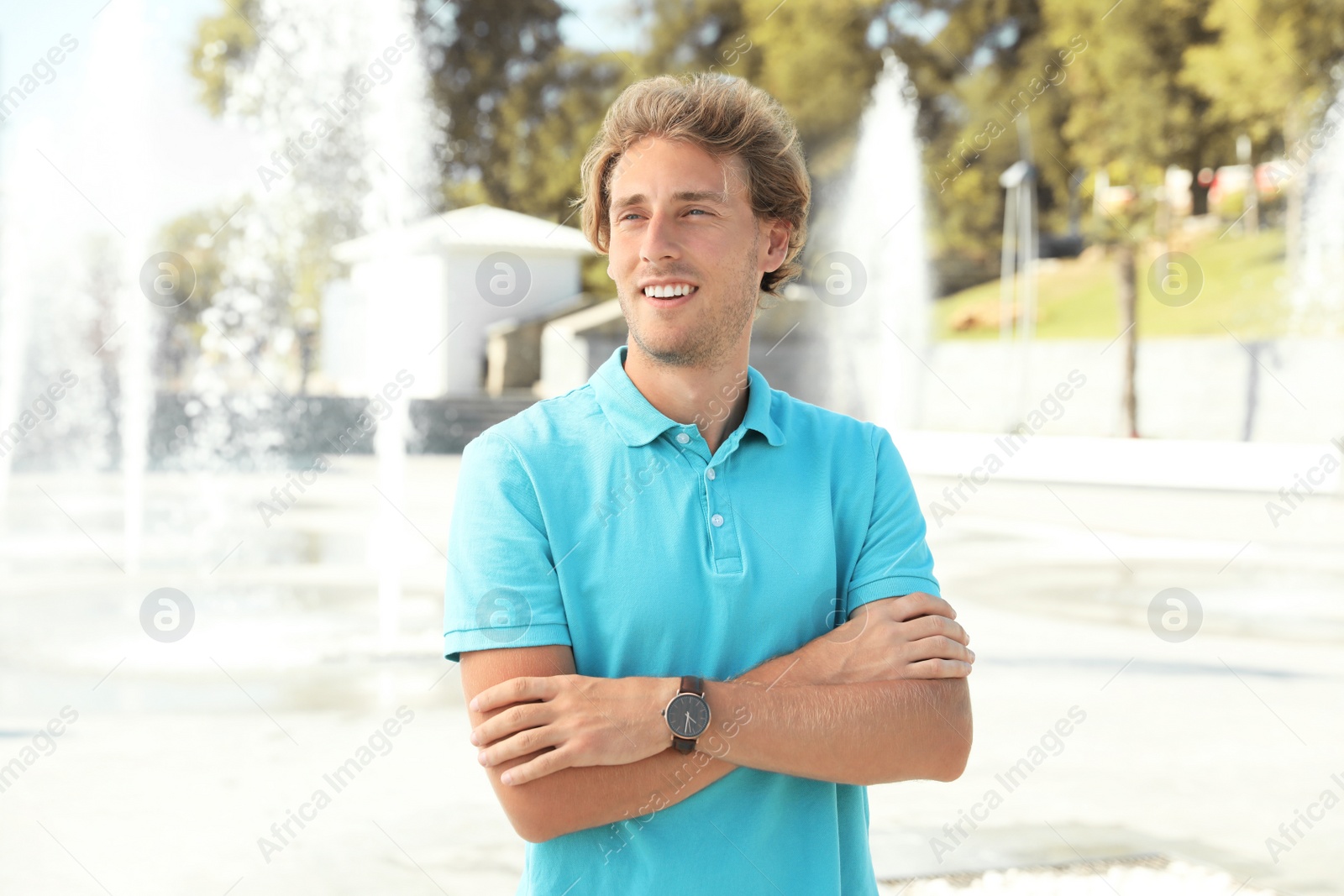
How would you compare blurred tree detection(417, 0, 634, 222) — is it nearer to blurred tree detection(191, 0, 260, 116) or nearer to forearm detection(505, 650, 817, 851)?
blurred tree detection(191, 0, 260, 116)

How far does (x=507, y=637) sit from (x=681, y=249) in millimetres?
724

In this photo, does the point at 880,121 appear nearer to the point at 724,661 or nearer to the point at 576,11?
the point at 576,11

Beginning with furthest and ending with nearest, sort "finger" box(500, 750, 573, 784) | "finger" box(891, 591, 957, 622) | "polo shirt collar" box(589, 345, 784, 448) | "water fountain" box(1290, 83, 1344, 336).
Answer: "water fountain" box(1290, 83, 1344, 336) → "finger" box(891, 591, 957, 622) → "polo shirt collar" box(589, 345, 784, 448) → "finger" box(500, 750, 573, 784)

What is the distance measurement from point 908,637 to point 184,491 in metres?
20.0

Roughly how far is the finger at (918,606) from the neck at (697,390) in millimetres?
432

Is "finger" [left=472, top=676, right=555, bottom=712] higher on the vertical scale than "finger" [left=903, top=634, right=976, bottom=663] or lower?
lower

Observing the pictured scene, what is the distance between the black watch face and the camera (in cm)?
209

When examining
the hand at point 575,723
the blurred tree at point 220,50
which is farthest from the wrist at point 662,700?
the blurred tree at point 220,50

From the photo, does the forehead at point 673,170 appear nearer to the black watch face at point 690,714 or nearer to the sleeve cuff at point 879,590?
the sleeve cuff at point 879,590

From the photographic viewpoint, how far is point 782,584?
2.23 metres

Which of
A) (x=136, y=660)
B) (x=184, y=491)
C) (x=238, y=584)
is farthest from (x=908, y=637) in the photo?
(x=184, y=491)

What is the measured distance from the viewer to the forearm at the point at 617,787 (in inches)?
82.5

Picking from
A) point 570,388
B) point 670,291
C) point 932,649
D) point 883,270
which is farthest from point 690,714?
point 883,270

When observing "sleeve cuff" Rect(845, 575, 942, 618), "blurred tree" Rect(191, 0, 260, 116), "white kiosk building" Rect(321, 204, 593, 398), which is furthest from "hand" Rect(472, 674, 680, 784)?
"blurred tree" Rect(191, 0, 260, 116)
